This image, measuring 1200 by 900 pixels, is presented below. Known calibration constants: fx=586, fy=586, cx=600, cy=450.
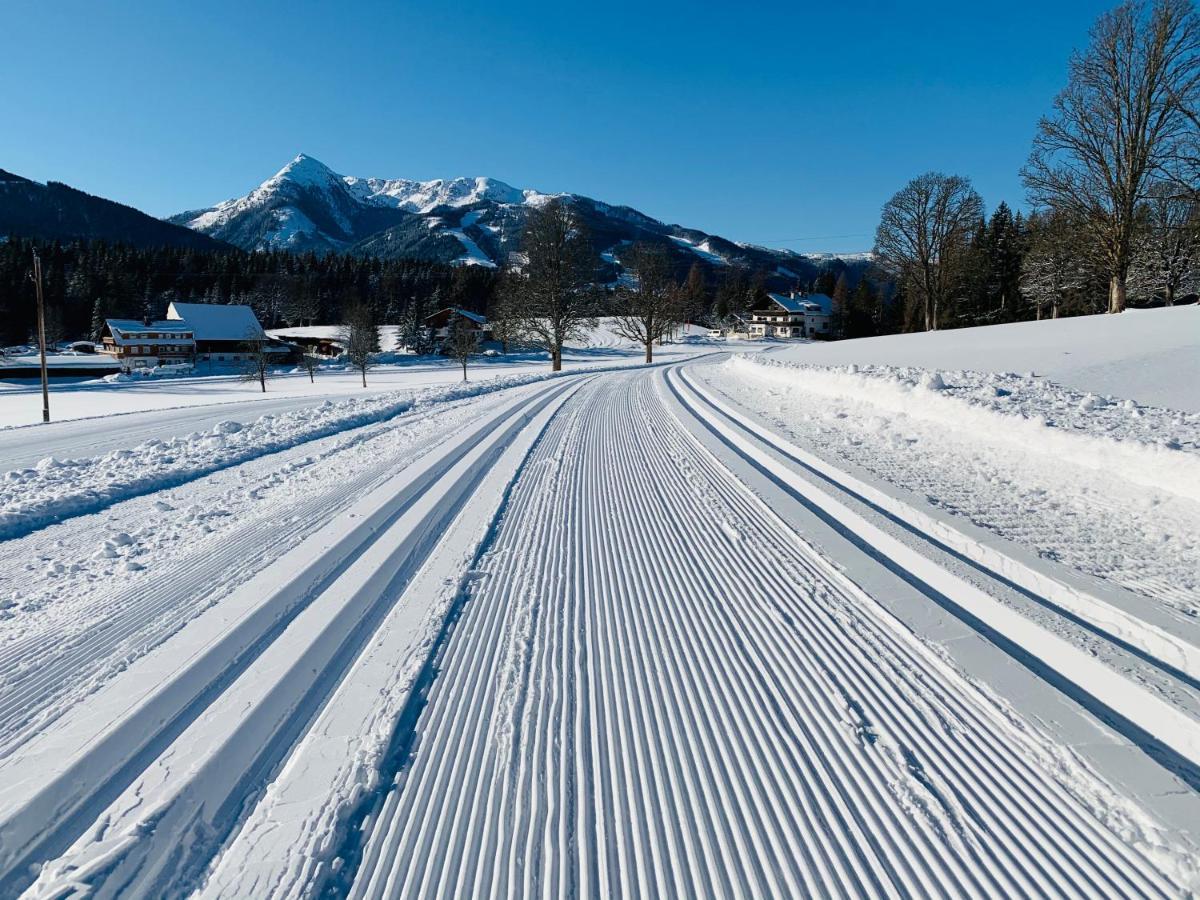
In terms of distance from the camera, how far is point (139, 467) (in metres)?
6.80

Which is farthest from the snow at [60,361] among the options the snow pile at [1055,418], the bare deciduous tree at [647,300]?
the snow pile at [1055,418]

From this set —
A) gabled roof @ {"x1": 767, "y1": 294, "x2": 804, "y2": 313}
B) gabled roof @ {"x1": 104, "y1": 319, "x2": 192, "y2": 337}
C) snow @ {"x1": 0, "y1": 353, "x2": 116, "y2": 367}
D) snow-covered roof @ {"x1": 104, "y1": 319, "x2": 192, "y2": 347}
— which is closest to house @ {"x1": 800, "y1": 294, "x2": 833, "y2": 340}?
gabled roof @ {"x1": 767, "y1": 294, "x2": 804, "y2": 313}

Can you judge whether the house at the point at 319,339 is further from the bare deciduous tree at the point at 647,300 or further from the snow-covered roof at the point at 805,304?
the snow-covered roof at the point at 805,304

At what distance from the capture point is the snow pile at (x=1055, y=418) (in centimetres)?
471

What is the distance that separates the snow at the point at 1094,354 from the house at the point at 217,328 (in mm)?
75804

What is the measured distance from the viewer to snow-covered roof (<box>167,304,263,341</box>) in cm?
7231

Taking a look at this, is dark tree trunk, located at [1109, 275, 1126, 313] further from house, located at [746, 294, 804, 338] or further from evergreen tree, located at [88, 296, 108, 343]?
evergreen tree, located at [88, 296, 108, 343]

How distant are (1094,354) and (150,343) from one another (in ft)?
285

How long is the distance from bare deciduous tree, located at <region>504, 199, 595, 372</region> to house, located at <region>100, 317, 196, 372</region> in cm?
5863

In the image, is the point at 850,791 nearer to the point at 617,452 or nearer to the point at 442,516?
the point at 442,516

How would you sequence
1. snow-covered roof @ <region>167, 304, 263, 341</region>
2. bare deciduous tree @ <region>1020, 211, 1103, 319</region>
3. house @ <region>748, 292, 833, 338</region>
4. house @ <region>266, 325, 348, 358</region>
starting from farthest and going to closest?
1. house @ <region>748, 292, 833, 338</region>
2. house @ <region>266, 325, 348, 358</region>
3. snow-covered roof @ <region>167, 304, 263, 341</region>
4. bare deciduous tree @ <region>1020, 211, 1103, 319</region>

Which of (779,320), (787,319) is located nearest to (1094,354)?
(787,319)

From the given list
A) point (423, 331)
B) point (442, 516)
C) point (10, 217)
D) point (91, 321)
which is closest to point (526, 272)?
point (442, 516)

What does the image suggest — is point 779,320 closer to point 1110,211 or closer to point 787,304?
point 787,304
